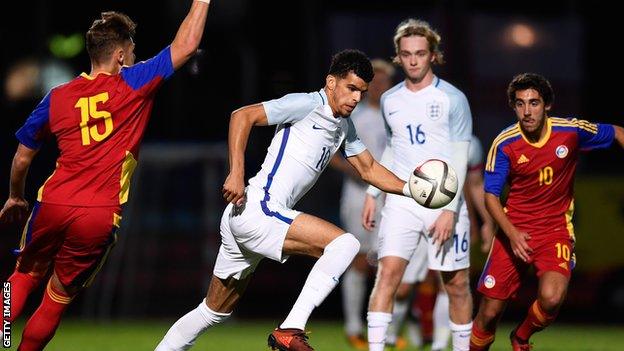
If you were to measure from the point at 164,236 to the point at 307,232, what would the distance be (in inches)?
386

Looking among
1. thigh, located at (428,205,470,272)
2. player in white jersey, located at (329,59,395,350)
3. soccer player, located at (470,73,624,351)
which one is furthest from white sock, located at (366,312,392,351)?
player in white jersey, located at (329,59,395,350)

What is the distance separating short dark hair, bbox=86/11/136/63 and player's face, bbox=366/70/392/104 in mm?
4213

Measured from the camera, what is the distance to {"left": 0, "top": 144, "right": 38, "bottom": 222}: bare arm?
25.6 feet

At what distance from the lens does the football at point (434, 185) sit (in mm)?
7773

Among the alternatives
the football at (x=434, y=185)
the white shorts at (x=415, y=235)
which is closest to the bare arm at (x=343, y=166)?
the white shorts at (x=415, y=235)

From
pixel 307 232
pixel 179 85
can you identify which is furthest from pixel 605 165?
pixel 307 232

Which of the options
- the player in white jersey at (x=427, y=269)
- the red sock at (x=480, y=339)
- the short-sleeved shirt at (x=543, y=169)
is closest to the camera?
the short-sleeved shirt at (x=543, y=169)

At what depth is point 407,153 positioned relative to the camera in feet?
30.0

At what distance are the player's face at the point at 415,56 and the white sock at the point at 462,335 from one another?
1726 millimetres

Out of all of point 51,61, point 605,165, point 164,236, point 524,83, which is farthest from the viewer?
point 605,165

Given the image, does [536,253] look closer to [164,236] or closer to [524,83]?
[524,83]

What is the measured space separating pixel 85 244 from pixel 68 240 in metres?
0.10

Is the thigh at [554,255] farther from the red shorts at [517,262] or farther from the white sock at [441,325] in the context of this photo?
the white sock at [441,325]

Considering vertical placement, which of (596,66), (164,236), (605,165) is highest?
(596,66)
